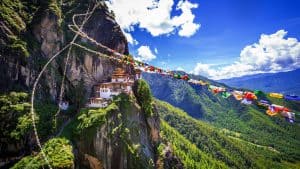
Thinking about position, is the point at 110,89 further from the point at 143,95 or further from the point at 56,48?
the point at 56,48

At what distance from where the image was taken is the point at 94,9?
251ft

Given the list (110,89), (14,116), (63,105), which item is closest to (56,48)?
(63,105)

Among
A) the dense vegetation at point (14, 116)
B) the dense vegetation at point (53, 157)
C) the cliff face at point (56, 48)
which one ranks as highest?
the cliff face at point (56, 48)

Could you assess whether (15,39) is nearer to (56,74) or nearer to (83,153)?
(56,74)

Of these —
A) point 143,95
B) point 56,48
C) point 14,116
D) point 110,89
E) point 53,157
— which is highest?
point 56,48

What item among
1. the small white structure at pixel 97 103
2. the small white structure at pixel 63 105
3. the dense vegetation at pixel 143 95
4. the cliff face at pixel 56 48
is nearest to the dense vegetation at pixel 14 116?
the cliff face at pixel 56 48

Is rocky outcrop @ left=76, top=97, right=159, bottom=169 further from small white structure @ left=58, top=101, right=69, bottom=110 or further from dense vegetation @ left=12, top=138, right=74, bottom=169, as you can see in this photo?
small white structure @ left=58, top=101, right=69, bottom=110

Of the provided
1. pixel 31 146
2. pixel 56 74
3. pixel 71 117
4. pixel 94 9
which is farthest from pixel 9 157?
pixel 94 9

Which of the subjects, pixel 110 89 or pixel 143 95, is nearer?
pixel 110 89

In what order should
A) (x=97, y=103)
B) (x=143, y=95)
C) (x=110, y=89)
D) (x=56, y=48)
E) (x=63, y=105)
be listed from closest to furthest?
(x=63, y=105) → (x=97, y=103) → (x=56, y=48) → (x=110, y=89) → (x=143, y=95)

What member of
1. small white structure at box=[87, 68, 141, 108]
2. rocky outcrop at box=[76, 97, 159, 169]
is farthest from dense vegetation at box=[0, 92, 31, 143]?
small white structure at box=[87, 68, 141, 108]

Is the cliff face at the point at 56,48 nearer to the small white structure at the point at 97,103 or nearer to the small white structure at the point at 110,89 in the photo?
the small white structure at the point at 110,89

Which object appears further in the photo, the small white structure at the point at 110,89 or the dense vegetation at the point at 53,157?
the small white structure at the point at 110,89

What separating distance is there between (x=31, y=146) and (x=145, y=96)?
27.7 meters
